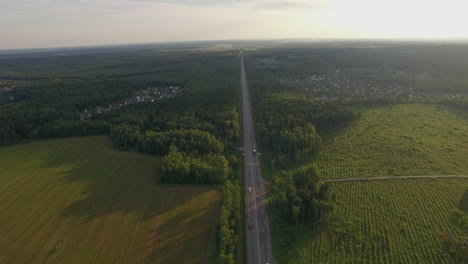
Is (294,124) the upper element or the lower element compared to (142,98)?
lower

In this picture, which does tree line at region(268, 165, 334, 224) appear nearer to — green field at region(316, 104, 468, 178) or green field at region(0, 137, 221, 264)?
green field at region(316, 104, 468, 178)

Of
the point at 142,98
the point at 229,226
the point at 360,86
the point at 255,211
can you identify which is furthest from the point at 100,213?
the point at 360,86

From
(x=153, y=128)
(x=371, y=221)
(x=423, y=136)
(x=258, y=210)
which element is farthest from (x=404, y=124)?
(x=153, y=128)

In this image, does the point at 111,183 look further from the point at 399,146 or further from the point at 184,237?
the point at 399,146

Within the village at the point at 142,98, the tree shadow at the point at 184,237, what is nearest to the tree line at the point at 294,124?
the tree shadow at the point at 184,237

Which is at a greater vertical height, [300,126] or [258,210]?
[300,126]

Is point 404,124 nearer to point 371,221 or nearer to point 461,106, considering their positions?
point 461,106

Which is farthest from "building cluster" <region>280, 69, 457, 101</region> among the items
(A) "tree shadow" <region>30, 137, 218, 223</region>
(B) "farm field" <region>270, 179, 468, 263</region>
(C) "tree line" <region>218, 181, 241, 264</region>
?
(A) "tree shadow" <region>30, 137, 218, 223</region>
